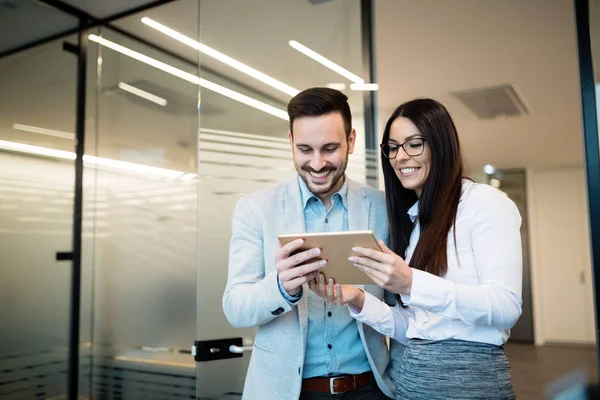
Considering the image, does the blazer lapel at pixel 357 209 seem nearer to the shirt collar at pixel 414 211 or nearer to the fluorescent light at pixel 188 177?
the shirt collar at pixel 414 211

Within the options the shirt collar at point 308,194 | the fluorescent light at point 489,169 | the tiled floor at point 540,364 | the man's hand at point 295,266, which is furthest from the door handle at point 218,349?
the fluorescent light at point 489,169

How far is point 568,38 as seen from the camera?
363cm

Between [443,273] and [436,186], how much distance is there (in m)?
0.28

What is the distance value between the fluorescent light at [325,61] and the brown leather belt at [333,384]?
65.4 inches

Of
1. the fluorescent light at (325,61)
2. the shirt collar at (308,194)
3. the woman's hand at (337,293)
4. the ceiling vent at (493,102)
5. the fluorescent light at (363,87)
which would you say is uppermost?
the ceiling vent at (493,102)

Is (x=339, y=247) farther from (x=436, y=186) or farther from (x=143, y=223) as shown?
(x=143, y=223)

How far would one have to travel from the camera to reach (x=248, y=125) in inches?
122

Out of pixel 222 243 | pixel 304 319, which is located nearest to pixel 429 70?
pixel 222 243

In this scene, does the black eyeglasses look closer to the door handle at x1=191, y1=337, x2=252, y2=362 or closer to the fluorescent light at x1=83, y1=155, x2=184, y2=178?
the door handle at x1=191, y1=337, x2=252, y2=362

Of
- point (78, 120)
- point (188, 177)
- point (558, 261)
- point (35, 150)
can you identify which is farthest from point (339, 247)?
point (558, 261)

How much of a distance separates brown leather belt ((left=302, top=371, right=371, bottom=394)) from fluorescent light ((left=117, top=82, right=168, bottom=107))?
8.85ft

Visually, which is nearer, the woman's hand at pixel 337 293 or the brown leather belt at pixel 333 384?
the woman's hand at pixel 337 293

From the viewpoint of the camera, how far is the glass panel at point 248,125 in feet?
9.71

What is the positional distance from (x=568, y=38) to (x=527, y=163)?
18.1 ft
